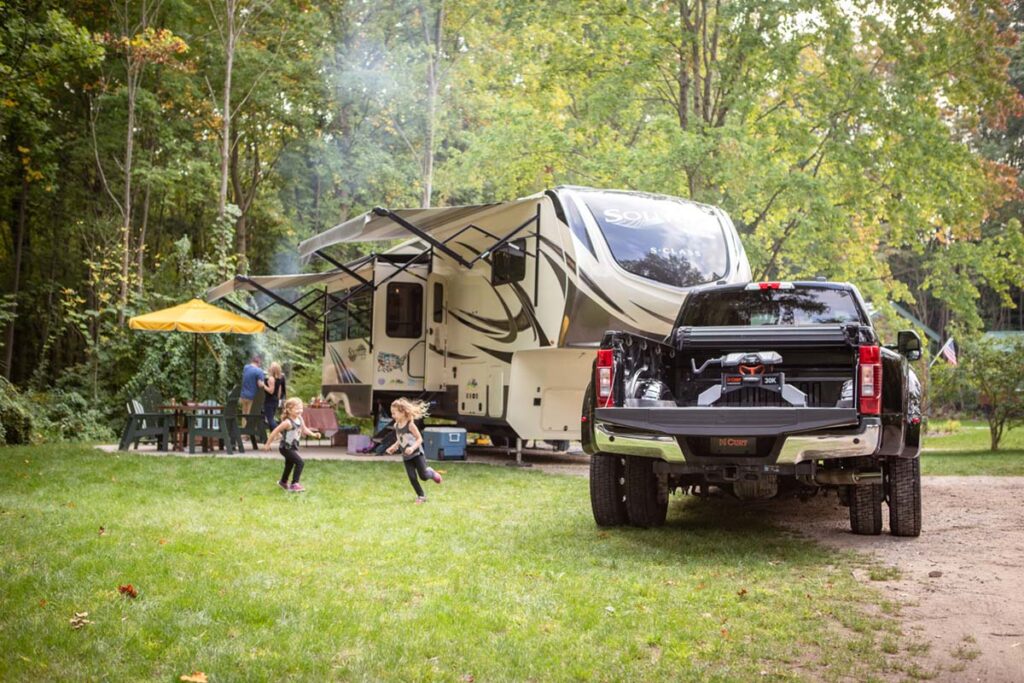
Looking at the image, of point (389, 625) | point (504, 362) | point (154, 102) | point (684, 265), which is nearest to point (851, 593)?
point (389, 625)

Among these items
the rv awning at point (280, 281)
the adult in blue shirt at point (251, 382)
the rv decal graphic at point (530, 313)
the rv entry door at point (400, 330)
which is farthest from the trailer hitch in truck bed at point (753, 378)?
the rv awning at point (280, 281)

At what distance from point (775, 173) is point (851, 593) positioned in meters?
13.4

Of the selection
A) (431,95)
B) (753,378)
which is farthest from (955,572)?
(431,95)

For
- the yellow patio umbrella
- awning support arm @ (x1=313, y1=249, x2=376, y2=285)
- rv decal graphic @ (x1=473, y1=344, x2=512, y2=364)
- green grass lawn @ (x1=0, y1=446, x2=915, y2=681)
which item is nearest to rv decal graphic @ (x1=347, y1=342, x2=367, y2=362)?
awning support arm @ (x1=313, y1=249, x2=376, y2=285)

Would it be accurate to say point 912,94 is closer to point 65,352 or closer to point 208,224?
point 208,224

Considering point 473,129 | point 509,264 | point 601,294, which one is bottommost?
point 601,294

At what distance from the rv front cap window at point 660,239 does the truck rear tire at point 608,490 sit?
4.84 meters

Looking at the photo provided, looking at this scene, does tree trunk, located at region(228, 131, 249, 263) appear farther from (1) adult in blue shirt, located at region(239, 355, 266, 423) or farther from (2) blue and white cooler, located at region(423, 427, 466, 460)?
(2) blue and white cooler, located at region(423, 427, 466, 460)

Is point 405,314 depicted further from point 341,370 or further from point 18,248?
point 18,248

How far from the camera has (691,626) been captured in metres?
5.55

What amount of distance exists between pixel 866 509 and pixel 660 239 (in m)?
5.75

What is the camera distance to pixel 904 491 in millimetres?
8320

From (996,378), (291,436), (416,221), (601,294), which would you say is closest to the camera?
(291,436)

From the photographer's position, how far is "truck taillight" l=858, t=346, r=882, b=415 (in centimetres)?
740
